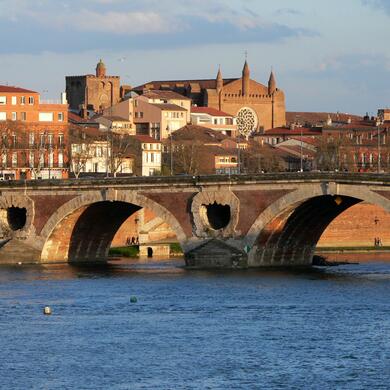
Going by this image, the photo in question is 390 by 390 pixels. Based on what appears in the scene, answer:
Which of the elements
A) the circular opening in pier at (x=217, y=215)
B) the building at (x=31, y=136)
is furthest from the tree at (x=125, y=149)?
the circular opening in pier at (x=217, y=215)

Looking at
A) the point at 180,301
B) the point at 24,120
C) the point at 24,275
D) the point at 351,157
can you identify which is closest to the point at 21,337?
the point at 180,301

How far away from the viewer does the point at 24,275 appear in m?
110

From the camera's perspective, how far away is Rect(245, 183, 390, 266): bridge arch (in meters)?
108

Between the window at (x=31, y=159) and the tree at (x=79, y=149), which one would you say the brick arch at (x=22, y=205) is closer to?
the tree at (x=79, y=149)

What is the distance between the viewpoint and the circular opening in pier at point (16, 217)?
122m

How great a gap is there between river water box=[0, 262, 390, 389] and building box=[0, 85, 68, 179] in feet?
185

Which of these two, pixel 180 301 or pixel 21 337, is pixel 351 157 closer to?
pixel 180 301

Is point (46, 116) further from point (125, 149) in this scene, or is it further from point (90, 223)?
point (90, 223)

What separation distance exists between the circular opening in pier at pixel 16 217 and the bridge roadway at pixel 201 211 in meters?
0.07

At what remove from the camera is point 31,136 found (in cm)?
17350

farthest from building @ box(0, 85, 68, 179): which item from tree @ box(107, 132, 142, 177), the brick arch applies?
the brick arch

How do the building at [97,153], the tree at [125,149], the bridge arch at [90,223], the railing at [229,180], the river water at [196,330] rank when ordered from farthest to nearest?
the tree at [125,149], the building at [97,153], the bridge arch at [90,223], the railing at [229,180], the river water at [196,330]

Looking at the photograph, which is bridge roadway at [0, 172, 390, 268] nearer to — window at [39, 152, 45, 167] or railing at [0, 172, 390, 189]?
railing at [0, 172, 390, 189]

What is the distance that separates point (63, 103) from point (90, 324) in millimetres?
98516
